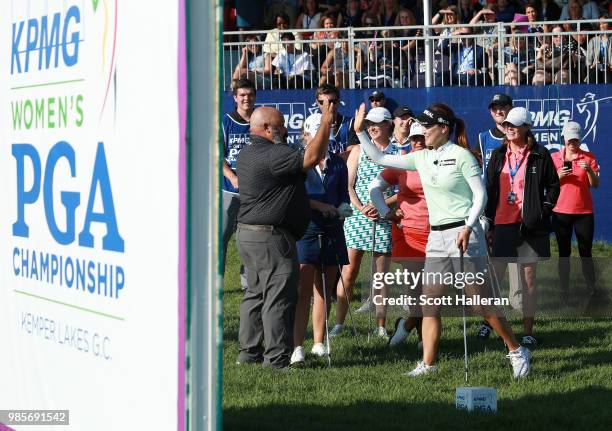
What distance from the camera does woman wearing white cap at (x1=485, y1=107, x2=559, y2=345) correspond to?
10.5m

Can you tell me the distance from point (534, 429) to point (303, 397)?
1688 millimetres

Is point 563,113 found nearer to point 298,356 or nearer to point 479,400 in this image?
point 298,356

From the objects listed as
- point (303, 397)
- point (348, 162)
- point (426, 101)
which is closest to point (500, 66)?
point (426, 101)

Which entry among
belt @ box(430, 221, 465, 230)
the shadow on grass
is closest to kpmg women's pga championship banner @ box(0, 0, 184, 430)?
the shadow on grass

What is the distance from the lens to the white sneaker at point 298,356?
9.36 meters

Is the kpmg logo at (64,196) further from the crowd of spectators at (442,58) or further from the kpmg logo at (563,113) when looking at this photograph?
the kpmg logo at (563,113)

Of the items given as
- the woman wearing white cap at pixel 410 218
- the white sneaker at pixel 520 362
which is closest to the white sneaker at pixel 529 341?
the woman wearing white cap at pixel 410 218

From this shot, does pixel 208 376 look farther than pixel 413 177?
No

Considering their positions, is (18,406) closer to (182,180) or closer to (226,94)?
(182,180)

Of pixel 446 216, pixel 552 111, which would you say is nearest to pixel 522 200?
pixel 446 216

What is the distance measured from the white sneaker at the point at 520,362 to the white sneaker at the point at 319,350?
5.54ft

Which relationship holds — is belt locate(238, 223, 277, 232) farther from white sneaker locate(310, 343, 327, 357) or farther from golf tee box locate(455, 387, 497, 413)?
golf tee box locate(455, 387, 497, 413)

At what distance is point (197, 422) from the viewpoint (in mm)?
3408

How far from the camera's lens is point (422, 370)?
8.91 metres
